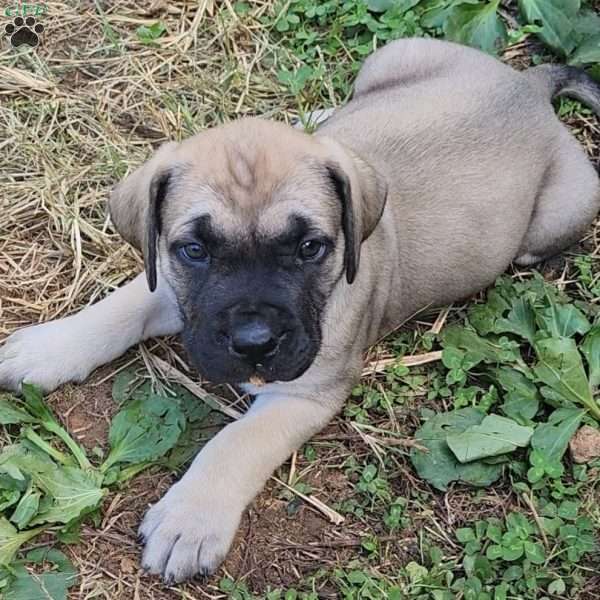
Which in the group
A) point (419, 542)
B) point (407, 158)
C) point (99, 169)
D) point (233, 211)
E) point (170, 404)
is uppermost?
point (233, 211)

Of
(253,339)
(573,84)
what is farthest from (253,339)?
(573,84)

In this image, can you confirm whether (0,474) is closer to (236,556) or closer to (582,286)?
(236,556)

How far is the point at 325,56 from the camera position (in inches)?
266

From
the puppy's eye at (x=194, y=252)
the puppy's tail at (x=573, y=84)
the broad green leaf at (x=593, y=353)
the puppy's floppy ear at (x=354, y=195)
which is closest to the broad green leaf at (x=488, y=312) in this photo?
the broad green leaf at (x=593, y=353)

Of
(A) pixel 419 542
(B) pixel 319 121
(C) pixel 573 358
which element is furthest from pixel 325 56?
(A) pixel 419 542

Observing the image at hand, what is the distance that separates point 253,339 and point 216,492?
2.93ft

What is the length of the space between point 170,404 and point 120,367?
1.29ft

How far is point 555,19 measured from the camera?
658 centimetres

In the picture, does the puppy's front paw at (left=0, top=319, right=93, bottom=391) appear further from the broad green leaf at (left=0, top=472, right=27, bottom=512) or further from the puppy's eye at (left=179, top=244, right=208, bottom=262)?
the puppy's eye at (left=179, top=244, right=208, bottom=262)

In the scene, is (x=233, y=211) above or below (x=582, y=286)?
above

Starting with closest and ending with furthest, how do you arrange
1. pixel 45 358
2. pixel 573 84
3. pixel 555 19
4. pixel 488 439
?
pixel 488 439 → pixel 45 358 → pixel 573 84 → pixel 555 19

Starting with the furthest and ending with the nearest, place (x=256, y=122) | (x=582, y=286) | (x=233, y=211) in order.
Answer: (x=582, y=286) < (x=256, y=122) < (x=233, y=211)

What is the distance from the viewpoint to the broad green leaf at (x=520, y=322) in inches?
214

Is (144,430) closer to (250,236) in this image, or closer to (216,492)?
(216,492)
